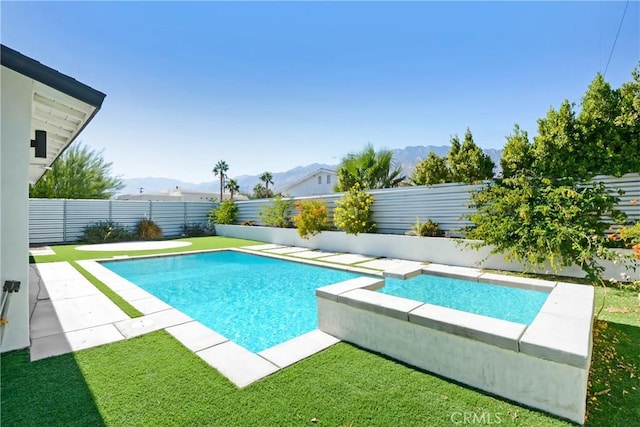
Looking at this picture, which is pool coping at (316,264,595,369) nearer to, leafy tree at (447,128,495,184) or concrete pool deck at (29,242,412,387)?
concrete pool deck at (29,242,412,387)

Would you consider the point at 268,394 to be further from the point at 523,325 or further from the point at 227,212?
the point at 227,212

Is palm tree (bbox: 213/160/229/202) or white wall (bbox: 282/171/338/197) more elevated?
palm tree (bbox: 213/160/229/202)

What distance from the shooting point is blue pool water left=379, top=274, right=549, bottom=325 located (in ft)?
16.1

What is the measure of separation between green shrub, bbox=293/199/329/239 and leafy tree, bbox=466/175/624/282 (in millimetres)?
6812

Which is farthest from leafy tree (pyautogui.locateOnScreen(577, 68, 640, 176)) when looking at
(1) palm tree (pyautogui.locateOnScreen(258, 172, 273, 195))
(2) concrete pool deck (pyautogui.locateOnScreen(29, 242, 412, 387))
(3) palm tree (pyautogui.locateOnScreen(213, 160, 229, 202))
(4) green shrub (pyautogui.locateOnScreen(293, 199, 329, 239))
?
(3) palm tree (pyautogui.locateOnScreen(213, 160, 229, 202))

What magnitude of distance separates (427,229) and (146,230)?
16396 millimetres

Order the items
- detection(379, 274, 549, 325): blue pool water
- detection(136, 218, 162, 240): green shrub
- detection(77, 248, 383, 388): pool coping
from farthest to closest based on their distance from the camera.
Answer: detection(136, 218, 162, 240): green shrub → detection(379, 274, 549, 325): blue pool water → detection(77, 248, 383, 388): pool coping

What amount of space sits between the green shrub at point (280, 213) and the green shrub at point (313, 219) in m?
2.52

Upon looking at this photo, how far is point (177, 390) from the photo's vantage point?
118 inches

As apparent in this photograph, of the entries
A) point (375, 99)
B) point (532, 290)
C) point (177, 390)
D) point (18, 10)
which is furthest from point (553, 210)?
point (18, 10)

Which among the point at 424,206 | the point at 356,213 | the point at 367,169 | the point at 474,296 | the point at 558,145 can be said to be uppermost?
the point at 367,169

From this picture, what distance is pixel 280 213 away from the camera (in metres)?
16.7

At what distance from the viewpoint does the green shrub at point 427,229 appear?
1064 cm

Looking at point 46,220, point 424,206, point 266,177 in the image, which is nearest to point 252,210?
point 46,220
